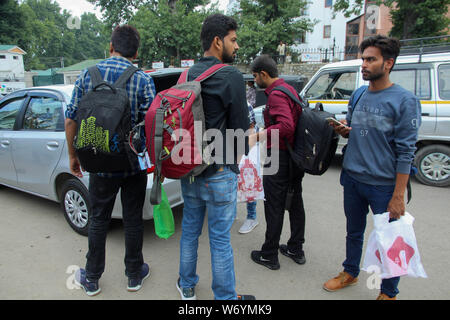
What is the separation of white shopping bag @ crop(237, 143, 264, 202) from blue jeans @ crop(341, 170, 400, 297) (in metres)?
1.14

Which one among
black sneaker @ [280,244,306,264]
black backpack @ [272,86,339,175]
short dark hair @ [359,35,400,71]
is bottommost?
black sneaker @ [280,244,306,264]

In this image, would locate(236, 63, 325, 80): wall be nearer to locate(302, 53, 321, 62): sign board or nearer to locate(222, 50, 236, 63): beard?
locate(302, 53, 321, 62): sign board

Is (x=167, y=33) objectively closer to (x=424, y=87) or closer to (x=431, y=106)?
(x=424, y=87)

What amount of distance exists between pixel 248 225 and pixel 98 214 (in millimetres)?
1831

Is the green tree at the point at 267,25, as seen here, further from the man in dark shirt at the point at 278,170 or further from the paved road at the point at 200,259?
the man in dark shirt at the point at 278,170

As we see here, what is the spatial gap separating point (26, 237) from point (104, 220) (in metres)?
1.79

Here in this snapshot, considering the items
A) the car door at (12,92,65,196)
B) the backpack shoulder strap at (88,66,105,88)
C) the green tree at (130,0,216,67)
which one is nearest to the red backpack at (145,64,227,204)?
the backpack shoulder strap at (88,66,105,88)

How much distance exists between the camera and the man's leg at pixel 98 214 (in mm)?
2311

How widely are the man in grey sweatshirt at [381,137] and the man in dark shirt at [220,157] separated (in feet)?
2.89

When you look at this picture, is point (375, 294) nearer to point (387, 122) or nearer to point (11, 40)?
point (387, 122)

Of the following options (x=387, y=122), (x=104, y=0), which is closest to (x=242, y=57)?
(x=104, y=0)

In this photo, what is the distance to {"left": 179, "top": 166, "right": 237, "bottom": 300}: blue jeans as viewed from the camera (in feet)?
6.51

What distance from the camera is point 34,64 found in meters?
55.7

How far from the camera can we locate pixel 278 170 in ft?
8.68
